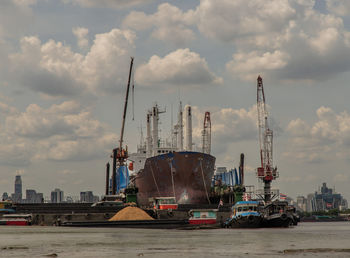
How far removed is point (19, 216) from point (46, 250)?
70129 millimetres

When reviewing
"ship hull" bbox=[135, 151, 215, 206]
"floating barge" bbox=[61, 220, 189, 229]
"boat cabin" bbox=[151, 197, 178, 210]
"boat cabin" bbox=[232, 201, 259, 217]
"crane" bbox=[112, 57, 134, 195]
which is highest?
"crane" bbox=[112, 57, 134, 195]

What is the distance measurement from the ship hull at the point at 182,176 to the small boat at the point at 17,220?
40496mm

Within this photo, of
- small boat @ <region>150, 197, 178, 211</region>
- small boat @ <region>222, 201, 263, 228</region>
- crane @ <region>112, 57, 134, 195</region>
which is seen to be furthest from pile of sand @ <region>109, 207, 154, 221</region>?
crane @ <region>112, 57, 134, 195</region>

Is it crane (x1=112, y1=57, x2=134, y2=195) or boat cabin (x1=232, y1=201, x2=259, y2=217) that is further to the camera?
crane (x1=112, y1=57, x2=134, y2=195)

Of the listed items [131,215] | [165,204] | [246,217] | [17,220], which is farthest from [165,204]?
[246,217]

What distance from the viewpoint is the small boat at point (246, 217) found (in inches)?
3607

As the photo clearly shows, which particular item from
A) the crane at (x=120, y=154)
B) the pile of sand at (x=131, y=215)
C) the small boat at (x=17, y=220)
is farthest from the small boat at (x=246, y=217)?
the crane at (x=120, y=154)

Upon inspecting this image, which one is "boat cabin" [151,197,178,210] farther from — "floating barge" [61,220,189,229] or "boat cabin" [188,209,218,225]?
"floating barge" [61,220,189,229]

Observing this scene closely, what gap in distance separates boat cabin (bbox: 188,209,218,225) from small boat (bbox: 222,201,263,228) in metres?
11.0

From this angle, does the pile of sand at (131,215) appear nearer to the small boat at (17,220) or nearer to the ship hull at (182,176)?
the small boat at (17,220)

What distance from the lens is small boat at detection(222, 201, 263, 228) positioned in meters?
91.6

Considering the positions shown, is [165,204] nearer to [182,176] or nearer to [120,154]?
[182,176]

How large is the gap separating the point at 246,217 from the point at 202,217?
18.7 metres

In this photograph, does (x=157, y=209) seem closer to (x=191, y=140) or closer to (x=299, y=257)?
(x=191, y=140)
